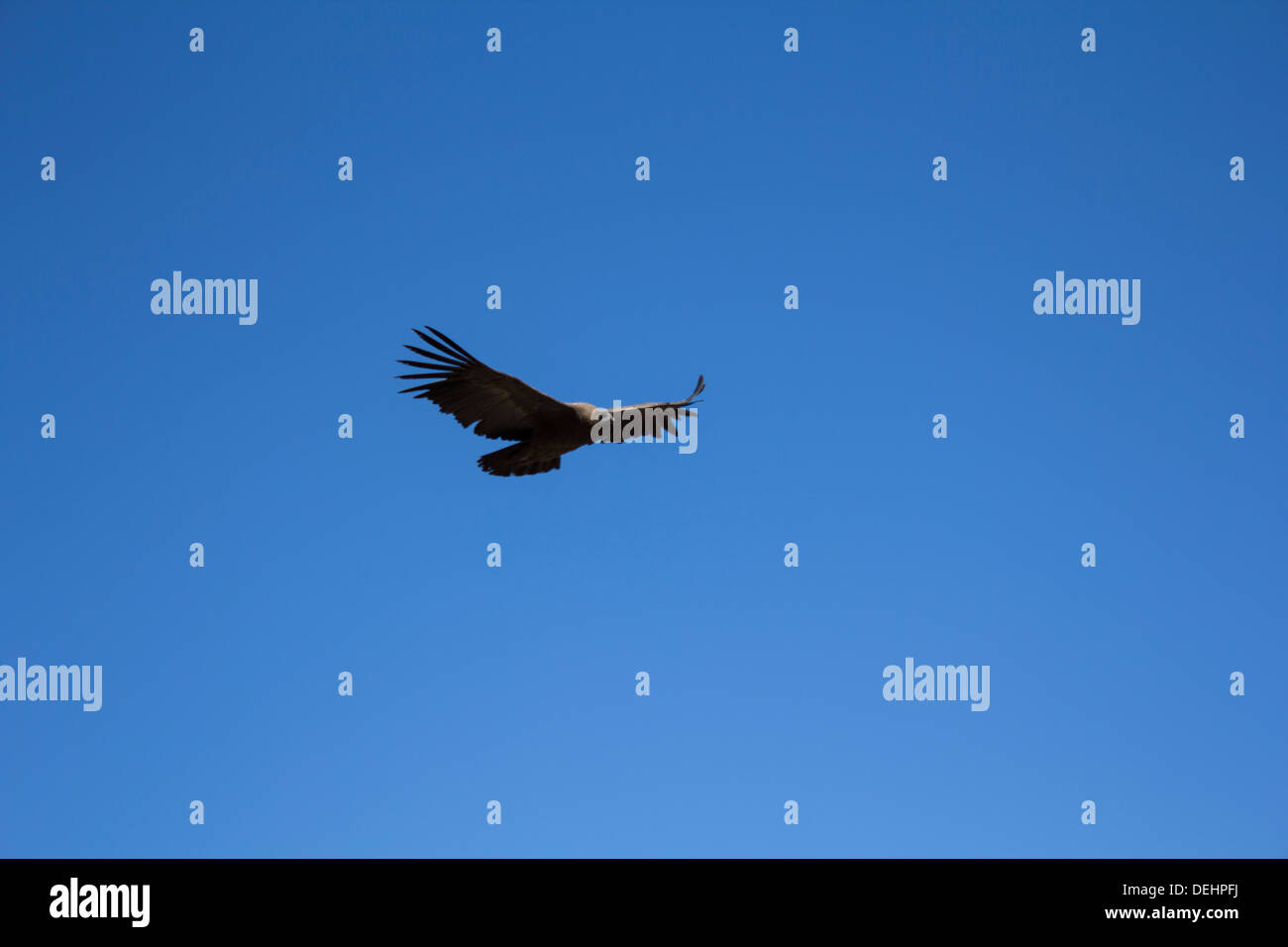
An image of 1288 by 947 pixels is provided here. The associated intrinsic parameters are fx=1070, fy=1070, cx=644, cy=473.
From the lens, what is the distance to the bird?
1683cm

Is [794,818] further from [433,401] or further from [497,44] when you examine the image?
[497,44]

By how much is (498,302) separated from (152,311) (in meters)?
7.86

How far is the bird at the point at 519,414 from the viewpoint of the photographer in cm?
1683

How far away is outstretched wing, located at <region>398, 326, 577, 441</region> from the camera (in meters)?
16.7

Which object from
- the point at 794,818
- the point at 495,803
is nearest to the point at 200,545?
the point at 495,803

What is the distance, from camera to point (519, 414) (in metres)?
17.5

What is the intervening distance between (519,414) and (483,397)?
64 centimetres

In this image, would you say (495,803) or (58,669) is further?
(58,669)

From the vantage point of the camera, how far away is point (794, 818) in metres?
22.9

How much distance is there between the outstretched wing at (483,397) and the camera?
16734 mm

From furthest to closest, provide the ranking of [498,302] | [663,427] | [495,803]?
[495,803] → [498,302] → [663,427]

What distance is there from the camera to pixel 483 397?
17266 mm
